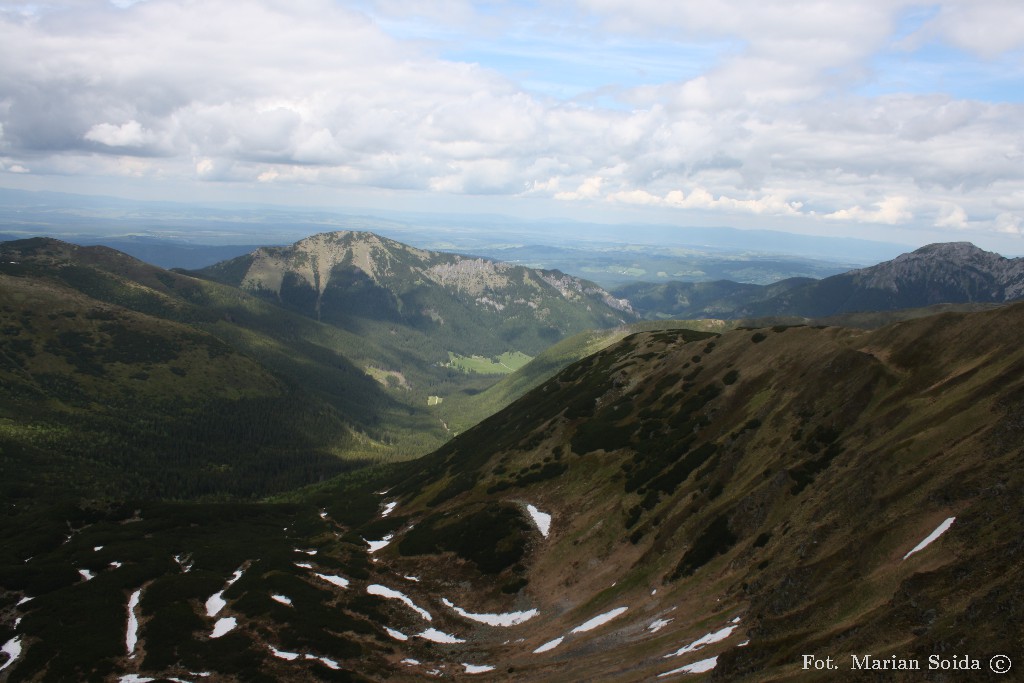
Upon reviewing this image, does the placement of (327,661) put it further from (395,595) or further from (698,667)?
(698,667)

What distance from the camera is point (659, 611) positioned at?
58.8 meters

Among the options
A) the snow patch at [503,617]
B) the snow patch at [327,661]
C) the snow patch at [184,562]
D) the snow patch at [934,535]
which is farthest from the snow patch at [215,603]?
the snow patch at [934,535]

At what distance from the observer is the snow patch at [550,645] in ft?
206

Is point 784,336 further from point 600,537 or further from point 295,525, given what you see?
point 295,525

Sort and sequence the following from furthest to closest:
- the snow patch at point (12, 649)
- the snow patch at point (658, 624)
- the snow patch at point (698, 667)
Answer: the snow patch at point (12, 649) < the snow patch at point (658, 624) < the snow patch at point (698, 667)

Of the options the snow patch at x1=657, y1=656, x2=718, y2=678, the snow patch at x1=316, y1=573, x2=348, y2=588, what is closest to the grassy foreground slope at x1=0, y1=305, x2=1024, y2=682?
the snow patch at x1=657, y1=656, x2=718, y2=678

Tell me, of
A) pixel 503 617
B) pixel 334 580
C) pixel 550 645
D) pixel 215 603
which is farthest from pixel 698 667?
pixel 215 603

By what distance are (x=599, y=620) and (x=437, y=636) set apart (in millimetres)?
22455

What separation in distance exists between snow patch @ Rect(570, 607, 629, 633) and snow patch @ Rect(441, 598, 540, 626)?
38.2ft

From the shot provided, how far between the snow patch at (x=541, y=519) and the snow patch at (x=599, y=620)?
26.4m

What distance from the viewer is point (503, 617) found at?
77562 millimetres

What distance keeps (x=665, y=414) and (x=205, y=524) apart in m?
102

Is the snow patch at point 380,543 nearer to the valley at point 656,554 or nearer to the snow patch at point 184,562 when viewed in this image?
the valley at point 656,554

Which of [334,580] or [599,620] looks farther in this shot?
[334,580]
